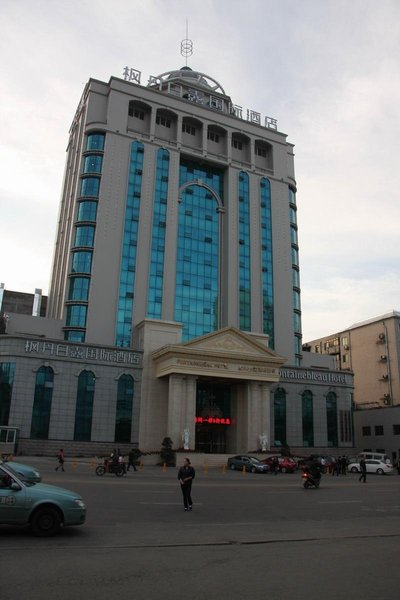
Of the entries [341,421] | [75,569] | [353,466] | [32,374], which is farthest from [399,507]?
[341,421]

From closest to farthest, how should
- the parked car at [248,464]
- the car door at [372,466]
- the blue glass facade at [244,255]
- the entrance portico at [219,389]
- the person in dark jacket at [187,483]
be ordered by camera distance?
1. the person in dark jacket at [187,483]
2. the parked car at [248,464]
3. the car door at [372,466]
4. the entrance portico at [219,389]
5. the blue glass facade at [244,255]

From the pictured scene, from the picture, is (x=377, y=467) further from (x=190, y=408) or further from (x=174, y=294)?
(x=174, y=294)

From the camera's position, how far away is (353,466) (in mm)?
50000

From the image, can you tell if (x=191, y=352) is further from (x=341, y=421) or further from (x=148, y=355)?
(x=341, y=421)

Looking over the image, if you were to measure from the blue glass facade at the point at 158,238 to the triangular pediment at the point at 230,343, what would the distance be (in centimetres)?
1267

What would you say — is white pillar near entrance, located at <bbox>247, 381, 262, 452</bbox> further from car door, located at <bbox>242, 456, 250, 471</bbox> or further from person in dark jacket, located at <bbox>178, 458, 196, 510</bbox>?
person in dark jacket, located at <bbox>178, 458, 196, 510</bbox>

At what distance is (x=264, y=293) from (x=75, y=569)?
66111 mm

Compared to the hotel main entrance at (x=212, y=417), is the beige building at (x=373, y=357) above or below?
above

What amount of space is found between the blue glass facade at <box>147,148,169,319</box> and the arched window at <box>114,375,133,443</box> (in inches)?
487

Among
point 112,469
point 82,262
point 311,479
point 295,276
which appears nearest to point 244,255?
point 295,276

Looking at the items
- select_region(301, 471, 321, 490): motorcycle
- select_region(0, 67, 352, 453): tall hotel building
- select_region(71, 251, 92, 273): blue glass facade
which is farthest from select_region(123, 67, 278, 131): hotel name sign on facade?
select_region(301, 471, 321, 490): motorcycle

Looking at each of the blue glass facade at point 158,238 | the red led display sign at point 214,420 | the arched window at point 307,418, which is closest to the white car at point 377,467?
the arched window at point 307,418

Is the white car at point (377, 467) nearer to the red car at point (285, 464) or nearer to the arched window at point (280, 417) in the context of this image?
the red car at point (285, 464)

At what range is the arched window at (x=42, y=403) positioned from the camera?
49688 mm
